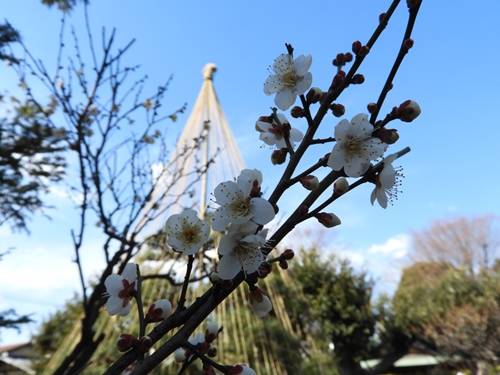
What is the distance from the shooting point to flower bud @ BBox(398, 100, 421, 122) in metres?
0.52

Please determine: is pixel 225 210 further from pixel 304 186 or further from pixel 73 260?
pixel 73 260

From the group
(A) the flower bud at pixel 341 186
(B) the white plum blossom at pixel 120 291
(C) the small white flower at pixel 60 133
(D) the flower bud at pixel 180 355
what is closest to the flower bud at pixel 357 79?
(A) the flower bud at pixel 341 186

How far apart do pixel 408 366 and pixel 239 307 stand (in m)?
10.0

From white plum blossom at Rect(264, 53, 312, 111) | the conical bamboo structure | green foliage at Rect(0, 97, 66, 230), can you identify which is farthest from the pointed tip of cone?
white plum blossom at Rect(264, 53, 312, 111)

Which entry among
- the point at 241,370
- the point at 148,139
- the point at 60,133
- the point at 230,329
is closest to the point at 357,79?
the point at 241,370

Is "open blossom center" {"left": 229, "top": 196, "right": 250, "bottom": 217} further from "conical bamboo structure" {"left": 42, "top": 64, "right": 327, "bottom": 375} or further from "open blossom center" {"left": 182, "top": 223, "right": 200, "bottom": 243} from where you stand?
"conical bamboo structure" {"left": 42, "top": 64, "right": 327, "bottom": 375}

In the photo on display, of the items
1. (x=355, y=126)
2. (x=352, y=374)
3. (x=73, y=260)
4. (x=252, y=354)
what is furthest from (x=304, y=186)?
(x=352, y=374)

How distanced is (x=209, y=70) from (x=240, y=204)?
5.35m

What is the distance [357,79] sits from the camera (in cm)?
57

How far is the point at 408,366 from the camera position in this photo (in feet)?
39.3

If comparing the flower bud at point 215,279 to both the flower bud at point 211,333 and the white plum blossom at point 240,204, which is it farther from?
the flower bud at point 211,333

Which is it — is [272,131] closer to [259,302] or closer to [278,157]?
[278,157]

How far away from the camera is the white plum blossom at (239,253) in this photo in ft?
1.52

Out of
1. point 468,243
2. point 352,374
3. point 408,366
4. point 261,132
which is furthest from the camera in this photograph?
point 468,243
